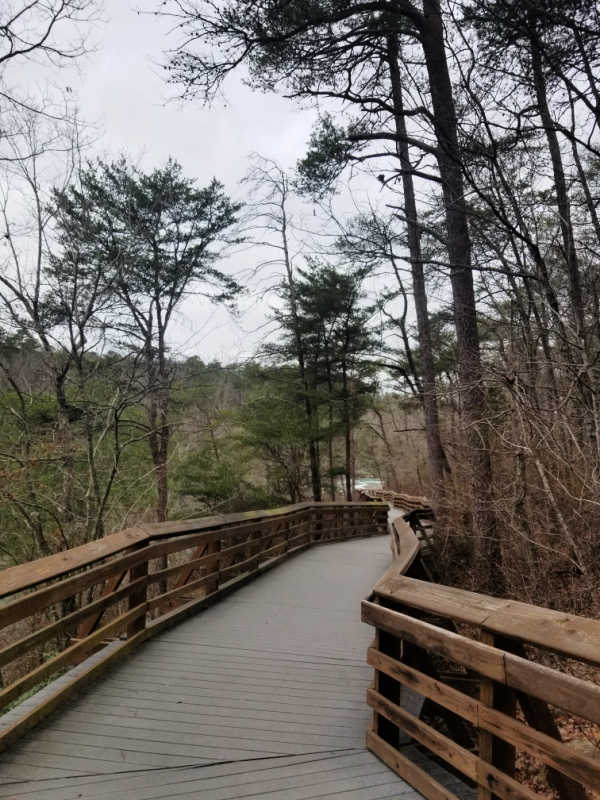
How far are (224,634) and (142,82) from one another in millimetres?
6919

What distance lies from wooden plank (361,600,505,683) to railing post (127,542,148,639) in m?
2.06

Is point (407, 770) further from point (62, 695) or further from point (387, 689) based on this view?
point (62, 695)

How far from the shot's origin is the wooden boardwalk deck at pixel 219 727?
90.1 inches

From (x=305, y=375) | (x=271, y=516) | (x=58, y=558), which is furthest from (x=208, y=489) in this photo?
(x=58, y=558)

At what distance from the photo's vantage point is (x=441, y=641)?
222 centimetres

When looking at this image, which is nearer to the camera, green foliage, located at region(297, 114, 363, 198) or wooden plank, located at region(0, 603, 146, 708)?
wooden plank, located at region(0, 603, 146, 708)

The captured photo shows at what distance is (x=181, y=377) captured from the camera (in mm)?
11867

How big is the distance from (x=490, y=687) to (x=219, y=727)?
173 centimetres

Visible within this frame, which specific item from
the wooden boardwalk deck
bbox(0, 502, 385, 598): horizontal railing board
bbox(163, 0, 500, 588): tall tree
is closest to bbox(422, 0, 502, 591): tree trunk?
bbox(163, 0, 500, 588): tall tree

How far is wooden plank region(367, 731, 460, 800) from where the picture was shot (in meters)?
2.17

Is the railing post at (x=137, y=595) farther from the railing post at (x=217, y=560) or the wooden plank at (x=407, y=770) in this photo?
the wooden plank at (x=407, y=770)

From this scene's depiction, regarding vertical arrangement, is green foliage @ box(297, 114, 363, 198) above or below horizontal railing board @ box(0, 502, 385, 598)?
above

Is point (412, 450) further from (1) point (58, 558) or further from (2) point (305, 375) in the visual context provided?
(1) point (58, 558)

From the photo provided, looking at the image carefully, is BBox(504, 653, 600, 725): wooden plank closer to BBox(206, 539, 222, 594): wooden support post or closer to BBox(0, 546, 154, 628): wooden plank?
BBox(0, 546, 154, 628): wooden plank
